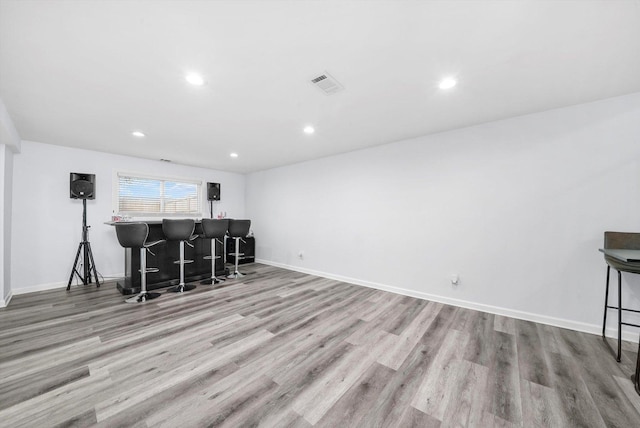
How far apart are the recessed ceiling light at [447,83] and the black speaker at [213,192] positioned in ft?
18.0

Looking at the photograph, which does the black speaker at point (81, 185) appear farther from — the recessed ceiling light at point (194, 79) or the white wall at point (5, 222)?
the recessed ceiling light at point (194, 79)

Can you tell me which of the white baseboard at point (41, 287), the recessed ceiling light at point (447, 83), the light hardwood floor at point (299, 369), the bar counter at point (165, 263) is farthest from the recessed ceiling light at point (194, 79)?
the white baseboard at point (41, 287)

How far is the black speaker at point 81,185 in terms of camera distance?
3.93m

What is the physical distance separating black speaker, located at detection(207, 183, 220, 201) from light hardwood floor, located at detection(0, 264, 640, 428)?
326 centimetres

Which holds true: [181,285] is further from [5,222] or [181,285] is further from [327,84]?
[327,84]

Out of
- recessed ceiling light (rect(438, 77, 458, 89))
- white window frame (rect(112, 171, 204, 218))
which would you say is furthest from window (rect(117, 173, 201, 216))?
recessed ceiling light (rect(438, 77, 458, 89))

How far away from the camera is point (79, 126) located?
3141 millimetres

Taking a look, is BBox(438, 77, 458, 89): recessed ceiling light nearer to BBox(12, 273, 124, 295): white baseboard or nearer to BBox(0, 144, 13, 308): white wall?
BBox(0, 144, 13, 308): white wall

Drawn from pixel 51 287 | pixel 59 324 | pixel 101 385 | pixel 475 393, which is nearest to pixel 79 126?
pixel 59 324

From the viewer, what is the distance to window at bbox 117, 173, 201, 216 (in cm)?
478

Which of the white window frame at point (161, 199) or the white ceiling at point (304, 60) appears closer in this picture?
the white ceiling at point (304, 60)

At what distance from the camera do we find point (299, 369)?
186 cm

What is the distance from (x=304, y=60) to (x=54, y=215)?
5254mm

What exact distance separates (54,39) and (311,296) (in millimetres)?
3683
